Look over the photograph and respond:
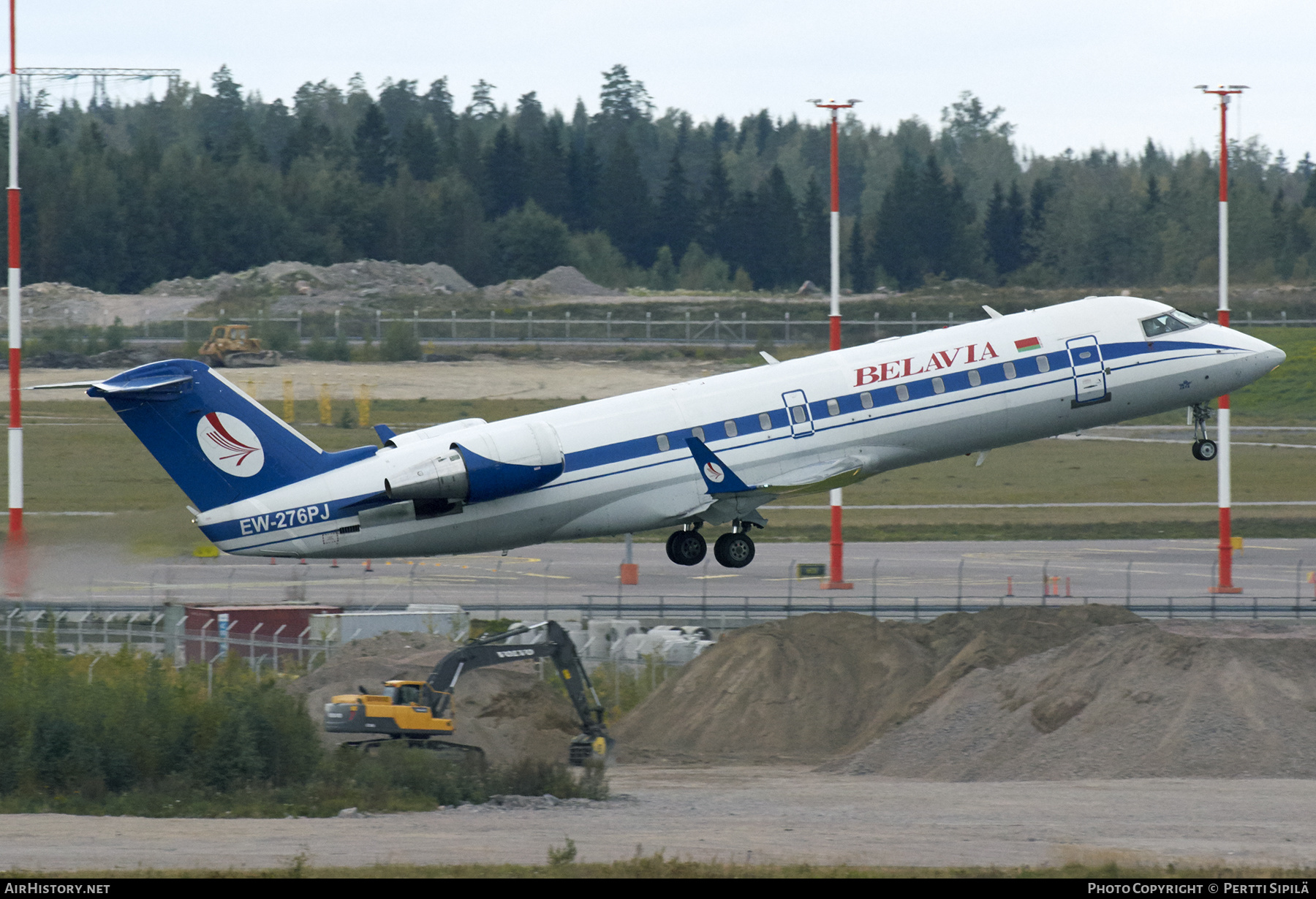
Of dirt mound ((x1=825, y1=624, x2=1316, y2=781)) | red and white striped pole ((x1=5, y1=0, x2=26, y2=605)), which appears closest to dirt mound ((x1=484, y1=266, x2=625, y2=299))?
red and white striped pole ((x1=5, y1=0, x2=26, y2=605))

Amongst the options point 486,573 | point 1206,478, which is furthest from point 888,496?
point 486,573

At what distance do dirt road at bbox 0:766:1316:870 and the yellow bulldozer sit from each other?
61.9 metres

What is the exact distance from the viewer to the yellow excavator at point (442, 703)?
2969cm

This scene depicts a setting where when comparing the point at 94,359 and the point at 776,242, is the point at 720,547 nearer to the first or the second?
the point at 94,359

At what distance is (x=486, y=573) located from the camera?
5088 cm

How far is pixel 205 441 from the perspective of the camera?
29344 millimetres

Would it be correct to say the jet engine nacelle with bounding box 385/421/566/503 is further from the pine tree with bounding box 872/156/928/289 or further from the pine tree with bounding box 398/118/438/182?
the pine tree with bounding box 398/118/438/182

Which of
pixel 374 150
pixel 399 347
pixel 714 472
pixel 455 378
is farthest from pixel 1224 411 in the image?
pixel 374 150

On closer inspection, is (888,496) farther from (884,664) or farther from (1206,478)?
(884,664)

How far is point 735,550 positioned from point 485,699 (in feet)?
18.2

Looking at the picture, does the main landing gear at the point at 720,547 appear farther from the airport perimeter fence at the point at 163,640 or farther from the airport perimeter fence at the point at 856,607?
the airport perimeter fence at the point at 163,640

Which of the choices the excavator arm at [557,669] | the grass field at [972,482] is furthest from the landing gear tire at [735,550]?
the grass field at [972,482]

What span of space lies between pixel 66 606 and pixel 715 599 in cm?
1615
